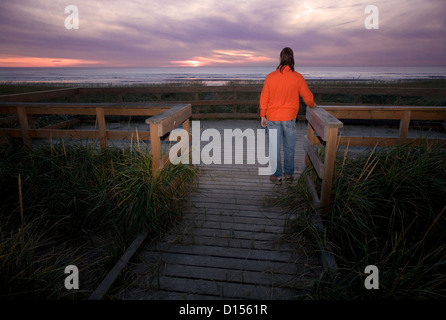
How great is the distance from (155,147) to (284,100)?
80.8 inches

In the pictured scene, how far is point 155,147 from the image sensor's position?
3.25 m

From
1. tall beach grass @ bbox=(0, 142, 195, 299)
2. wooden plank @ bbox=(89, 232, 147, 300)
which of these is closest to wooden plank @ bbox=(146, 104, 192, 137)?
tall beach grass @ bbox=(0, 142, 195, 299)

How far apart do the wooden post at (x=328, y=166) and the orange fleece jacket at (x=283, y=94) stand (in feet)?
3.90

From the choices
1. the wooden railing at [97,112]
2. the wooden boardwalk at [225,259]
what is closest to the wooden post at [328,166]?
the wooden boardwalk at [225,259]

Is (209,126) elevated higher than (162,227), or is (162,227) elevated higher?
(209,126)

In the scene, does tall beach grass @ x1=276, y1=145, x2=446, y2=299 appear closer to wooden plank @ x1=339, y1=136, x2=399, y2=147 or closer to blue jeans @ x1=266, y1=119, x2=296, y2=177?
wooden plank @ x1=339, y1=136, x2=399, y2=147

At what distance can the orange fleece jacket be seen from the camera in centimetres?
396

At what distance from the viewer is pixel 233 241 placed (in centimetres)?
301

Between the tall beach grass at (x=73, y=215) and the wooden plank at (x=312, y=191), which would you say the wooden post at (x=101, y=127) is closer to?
the tall beach grass at (x=73, y=215)

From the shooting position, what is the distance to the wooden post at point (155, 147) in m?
3.22

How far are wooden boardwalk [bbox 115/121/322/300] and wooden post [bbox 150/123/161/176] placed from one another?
2.47 ft
